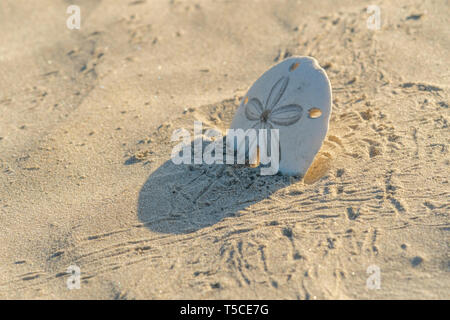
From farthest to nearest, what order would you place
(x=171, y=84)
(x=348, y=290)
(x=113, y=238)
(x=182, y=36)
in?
(x=182, y=36), (x=171, y=84), (x=113, y=238), (x=348, y=290)

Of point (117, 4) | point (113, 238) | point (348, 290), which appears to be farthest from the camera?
point (117, 4)

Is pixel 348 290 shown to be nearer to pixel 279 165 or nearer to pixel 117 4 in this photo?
pixel 279 165

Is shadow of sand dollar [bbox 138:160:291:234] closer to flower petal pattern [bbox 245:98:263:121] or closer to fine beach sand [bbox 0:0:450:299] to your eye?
fine beach sand [bbox 0:0:450:299]

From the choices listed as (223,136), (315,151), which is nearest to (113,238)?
(223,136)

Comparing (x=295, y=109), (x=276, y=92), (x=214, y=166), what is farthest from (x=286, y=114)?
(x=214, y=166)

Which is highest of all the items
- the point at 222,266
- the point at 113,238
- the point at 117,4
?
the point at 117,4

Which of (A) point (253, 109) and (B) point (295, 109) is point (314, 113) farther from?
(A) point (253, 109)

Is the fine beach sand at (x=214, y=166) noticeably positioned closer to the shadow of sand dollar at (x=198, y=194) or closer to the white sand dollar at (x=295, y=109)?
the shadow of sand dollar at (x=198, y=194)
